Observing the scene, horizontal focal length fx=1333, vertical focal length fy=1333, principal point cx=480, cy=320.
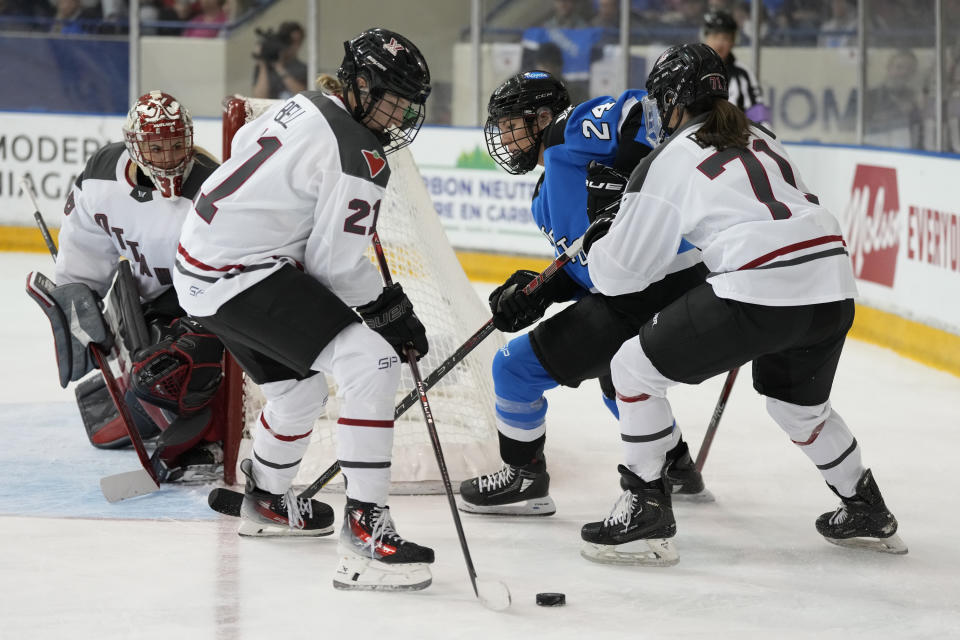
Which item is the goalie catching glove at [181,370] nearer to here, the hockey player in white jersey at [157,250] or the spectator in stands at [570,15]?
the hockey player in white jersey at [157,250]

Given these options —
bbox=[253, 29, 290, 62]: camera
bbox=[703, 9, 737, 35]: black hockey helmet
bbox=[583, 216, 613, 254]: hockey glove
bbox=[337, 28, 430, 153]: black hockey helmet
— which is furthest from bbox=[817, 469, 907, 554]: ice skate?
bbox=[253, 29, 290, 62]: camera

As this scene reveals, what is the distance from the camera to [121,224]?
3.70 meters

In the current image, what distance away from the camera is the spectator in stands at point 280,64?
861 cm

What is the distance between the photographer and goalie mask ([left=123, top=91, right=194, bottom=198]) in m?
3.50

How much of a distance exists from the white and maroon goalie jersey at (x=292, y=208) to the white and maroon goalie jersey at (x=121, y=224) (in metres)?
0.83

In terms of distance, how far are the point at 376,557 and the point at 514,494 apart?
69 centimetres

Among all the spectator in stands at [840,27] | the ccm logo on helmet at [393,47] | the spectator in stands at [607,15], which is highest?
the spectator in stands at [607,15]

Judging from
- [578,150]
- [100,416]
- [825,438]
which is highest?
[578,150]

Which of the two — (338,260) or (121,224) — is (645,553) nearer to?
(338,260)

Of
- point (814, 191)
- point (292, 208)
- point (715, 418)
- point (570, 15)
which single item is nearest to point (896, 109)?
point (814, 191)

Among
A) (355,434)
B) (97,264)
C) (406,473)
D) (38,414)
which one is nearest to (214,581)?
(355,434)

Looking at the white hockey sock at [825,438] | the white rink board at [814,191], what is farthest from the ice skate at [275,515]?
the white rink board at [814,191]

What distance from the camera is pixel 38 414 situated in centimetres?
441

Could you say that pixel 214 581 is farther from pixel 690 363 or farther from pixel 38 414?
pixel 38 414
